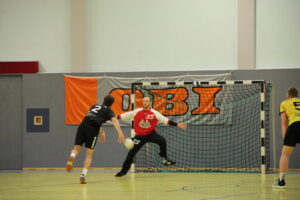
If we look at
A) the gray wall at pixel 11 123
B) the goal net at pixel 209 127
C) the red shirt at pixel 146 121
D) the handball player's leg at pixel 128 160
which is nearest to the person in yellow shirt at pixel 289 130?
the red shirt at pixel 146 121

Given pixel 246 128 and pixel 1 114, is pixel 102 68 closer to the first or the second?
pixel 1 114

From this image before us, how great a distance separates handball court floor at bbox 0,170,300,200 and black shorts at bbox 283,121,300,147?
3.01 ft

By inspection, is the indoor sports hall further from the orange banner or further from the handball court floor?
the handball court floor

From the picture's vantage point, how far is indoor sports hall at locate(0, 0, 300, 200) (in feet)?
53.6

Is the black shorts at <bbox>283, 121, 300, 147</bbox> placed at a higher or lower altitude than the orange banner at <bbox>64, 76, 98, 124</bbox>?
lower

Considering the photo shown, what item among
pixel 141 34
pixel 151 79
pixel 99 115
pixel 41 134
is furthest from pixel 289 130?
pixel 41 134

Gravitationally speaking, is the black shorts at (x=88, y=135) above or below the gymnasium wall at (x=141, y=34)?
below

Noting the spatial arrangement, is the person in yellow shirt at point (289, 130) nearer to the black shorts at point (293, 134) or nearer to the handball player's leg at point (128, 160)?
the black shorts at point (293, 134)

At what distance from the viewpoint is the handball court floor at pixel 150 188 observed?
30.5 ft

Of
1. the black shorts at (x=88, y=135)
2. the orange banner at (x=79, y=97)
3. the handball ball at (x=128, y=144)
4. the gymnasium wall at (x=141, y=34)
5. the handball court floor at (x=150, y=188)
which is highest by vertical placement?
the gymnasium wall at (x=141, y=34)

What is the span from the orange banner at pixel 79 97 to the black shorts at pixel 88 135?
5.21 metres

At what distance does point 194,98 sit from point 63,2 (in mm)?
5781

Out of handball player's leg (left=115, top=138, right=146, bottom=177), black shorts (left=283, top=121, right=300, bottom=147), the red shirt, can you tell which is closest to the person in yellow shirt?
black shorts (left=283, top=121, right=300, bottom=147)

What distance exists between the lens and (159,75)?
56.6 feet
